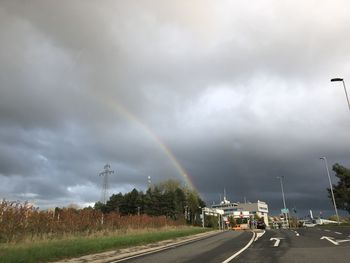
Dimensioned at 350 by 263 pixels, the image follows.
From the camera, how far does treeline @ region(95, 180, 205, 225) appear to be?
97.8 m

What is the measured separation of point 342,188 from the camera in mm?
65188

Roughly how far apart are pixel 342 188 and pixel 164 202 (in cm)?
4830

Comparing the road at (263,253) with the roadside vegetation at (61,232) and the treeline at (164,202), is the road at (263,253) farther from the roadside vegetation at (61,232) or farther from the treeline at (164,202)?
the treeline at (164,202)

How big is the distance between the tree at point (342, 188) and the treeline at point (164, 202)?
115 ft

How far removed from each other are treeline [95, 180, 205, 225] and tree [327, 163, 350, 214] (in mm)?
35128

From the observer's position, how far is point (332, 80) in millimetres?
39062

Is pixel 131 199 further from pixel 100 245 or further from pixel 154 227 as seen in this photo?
pixel 100 245

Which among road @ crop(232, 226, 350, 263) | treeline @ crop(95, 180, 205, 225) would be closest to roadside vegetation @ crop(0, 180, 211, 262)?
road @ crop(232, 226, 350, 263)

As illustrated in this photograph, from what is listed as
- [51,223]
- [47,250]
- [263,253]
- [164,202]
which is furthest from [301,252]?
[164,202]

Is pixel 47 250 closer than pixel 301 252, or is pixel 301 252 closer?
pixel 47 250

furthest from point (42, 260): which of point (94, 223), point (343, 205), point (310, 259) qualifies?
point (343, 205)

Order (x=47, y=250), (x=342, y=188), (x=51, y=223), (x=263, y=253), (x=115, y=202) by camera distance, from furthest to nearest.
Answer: (x=115, y=202), (x=342, y=188), (x=51, y=223), (x=263, y=253), (x=47, y=250)

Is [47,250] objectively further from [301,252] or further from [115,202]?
[115,202]

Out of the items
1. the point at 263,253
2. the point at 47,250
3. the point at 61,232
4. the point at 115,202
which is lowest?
the point at 263,253
